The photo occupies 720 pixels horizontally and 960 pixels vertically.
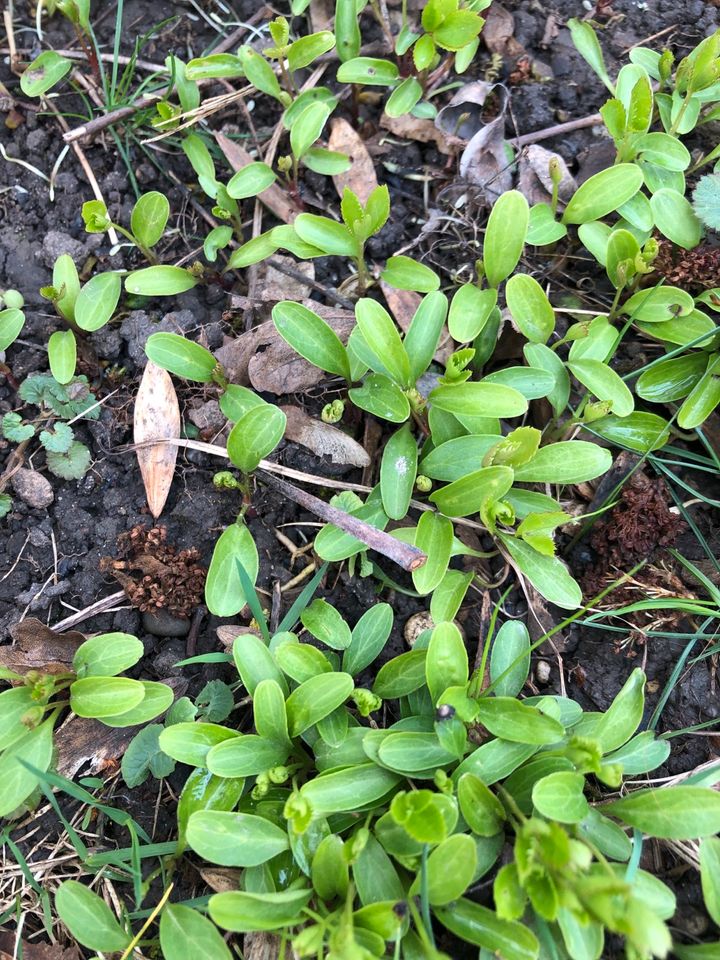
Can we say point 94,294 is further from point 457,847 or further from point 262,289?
point 457,847

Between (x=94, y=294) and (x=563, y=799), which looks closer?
(x=563, y=799)

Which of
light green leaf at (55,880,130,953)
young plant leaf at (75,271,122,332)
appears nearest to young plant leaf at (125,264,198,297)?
young plant leaf at (75,271,122,332)

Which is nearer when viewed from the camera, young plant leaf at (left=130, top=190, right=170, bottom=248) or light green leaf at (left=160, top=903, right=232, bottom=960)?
light green leaf at (left=160, top=903, right=232, bottom=960)

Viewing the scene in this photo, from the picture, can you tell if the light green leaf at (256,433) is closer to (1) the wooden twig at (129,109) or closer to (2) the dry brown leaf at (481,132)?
(2) the dry brown leaf at (481,132)

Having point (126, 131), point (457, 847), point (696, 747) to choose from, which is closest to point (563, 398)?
point (696, 747)

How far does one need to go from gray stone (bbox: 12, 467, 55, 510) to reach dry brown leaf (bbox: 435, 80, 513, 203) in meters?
1.53

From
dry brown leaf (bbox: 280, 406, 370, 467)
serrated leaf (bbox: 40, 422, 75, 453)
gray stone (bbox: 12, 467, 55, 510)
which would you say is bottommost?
dry brown leaf (bbox: 280, 406, 370, 467)

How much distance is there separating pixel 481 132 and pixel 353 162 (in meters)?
0.40

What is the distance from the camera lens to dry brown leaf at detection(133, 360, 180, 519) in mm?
1923

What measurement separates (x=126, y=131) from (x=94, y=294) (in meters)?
0.63

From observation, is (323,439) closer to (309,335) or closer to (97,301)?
(309,335)

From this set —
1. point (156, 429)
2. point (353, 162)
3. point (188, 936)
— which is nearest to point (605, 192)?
point (353, 162)

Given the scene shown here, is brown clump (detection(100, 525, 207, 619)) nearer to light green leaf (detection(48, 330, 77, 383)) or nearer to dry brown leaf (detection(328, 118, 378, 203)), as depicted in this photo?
light green leaf (detection(48, 330, 77, 383))

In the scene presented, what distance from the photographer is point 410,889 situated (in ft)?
4.49
